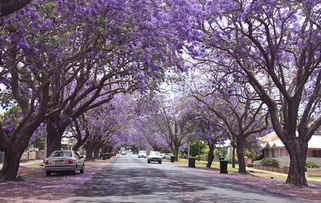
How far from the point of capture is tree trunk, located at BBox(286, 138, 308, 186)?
20719 millimetres

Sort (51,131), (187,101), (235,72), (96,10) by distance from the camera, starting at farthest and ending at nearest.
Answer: (187,101) → (51,131) → (235,72) → (96,10)

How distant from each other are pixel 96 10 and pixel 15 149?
7.36 metres

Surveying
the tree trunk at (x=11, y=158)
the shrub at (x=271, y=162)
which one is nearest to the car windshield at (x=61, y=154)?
the tree trunk at (x=11, y=158)

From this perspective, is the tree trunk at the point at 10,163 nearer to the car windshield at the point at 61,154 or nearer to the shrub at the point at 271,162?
the car windshield at the point at 61,154

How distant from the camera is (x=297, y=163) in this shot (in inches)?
822

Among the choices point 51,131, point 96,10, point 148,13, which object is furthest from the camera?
point 51,131

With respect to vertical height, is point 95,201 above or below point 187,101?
below

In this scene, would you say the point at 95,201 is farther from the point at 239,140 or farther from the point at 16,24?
the point at 239,140

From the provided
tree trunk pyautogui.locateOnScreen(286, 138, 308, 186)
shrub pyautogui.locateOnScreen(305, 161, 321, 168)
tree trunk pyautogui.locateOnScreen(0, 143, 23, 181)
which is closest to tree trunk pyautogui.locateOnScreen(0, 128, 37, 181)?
tree trunk pyautogui.locateOnScreen(0, 143, 23, 181)

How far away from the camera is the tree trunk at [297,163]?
20719 mm

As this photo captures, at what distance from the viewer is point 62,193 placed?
1318cm

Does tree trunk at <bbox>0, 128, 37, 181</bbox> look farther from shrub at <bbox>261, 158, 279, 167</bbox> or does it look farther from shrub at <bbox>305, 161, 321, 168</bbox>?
shrub at <bbox>261, 158, 279, 167</bbox>

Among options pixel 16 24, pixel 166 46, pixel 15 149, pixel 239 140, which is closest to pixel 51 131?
pixel 15 149

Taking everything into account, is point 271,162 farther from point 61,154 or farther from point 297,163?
point 61,154
